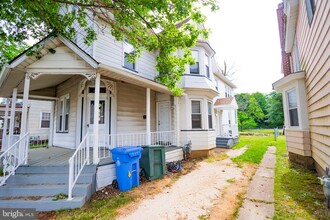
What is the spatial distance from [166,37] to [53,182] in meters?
5.96

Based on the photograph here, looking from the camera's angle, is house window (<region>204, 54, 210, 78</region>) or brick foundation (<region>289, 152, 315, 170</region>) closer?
brick foundation (<region>289, 152, 315, 170</region>)

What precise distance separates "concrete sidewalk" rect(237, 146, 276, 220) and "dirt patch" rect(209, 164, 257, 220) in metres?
0.14

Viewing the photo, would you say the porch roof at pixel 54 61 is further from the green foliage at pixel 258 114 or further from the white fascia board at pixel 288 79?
the green foliage at pixel 258 114

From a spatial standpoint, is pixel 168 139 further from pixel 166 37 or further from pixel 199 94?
pixel 166 37

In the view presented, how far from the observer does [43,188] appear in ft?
13.5

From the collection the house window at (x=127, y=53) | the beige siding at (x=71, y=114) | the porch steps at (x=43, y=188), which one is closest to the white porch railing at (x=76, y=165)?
the porch steps at (x=43, y=188)

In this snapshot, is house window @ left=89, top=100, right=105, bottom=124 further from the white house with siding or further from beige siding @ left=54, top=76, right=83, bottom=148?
beige siding @ left=54, top=76, right=83, bottom=148

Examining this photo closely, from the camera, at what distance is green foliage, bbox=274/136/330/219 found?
11.0 feet

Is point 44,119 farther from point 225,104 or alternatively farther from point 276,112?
point 276,112

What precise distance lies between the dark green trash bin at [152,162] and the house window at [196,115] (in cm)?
363

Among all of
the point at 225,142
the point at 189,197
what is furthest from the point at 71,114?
the point at 225,142

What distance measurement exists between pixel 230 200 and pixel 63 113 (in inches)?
334

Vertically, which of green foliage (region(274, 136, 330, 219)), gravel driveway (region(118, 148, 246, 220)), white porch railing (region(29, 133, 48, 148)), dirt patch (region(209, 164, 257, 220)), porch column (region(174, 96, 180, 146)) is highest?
porch column (region(174, 96, 180, 146))

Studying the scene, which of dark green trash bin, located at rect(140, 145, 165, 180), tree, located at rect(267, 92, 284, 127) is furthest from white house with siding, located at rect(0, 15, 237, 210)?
A: tree, located at rect(267, 92, 284, 127)
